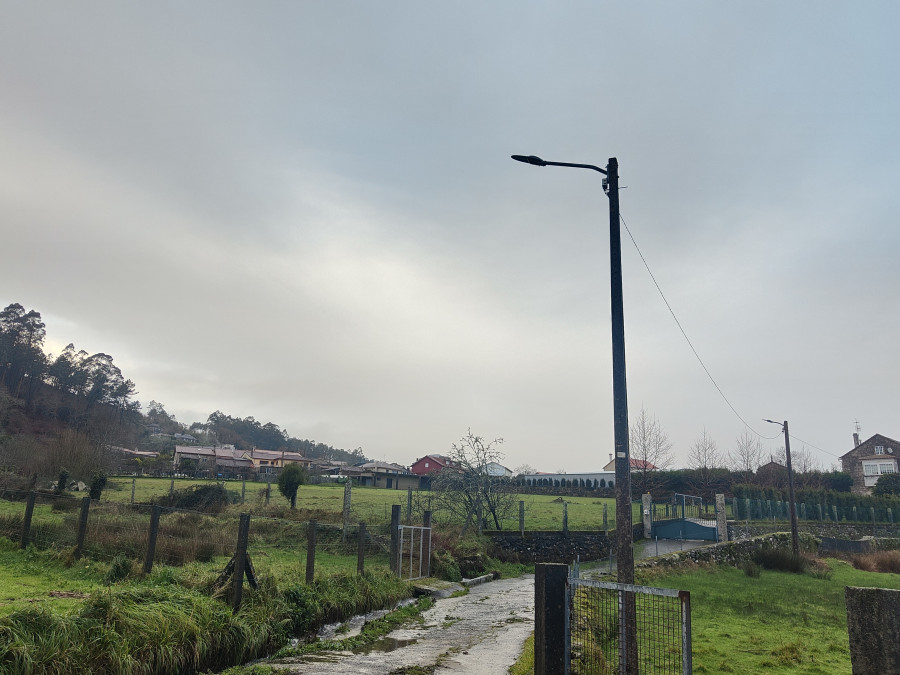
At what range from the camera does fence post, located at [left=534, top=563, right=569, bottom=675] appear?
584 cm

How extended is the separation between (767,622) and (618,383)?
8.37m

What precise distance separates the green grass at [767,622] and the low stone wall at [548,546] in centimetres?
504

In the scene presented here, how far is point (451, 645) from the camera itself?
30.9 feet

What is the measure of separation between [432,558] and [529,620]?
5.94 m

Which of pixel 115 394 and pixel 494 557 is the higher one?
pixel 115 394

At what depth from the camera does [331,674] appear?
7312 millimetres

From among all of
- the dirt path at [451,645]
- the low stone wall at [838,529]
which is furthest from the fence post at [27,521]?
the low stone wall at [838,529]

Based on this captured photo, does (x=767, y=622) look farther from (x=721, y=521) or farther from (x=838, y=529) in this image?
(x=838, y=529)

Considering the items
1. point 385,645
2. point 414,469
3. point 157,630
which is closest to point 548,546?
point 385,645

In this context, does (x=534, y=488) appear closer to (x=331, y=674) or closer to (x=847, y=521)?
(x=847, y=521)

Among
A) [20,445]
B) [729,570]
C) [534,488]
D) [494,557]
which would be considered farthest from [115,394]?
[729,570]

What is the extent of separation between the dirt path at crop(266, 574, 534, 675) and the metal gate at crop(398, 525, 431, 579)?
1567mm

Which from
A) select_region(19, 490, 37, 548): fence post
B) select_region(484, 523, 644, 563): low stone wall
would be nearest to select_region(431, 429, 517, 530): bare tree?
select_region(484, 523, 644, 563): low stone wall

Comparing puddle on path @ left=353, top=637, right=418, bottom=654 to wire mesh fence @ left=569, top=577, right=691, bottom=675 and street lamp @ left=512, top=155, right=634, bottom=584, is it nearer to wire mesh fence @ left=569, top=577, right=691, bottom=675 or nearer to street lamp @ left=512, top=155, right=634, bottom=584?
wire mesh fence @ left=569, top=577, right=691, bottom=675
